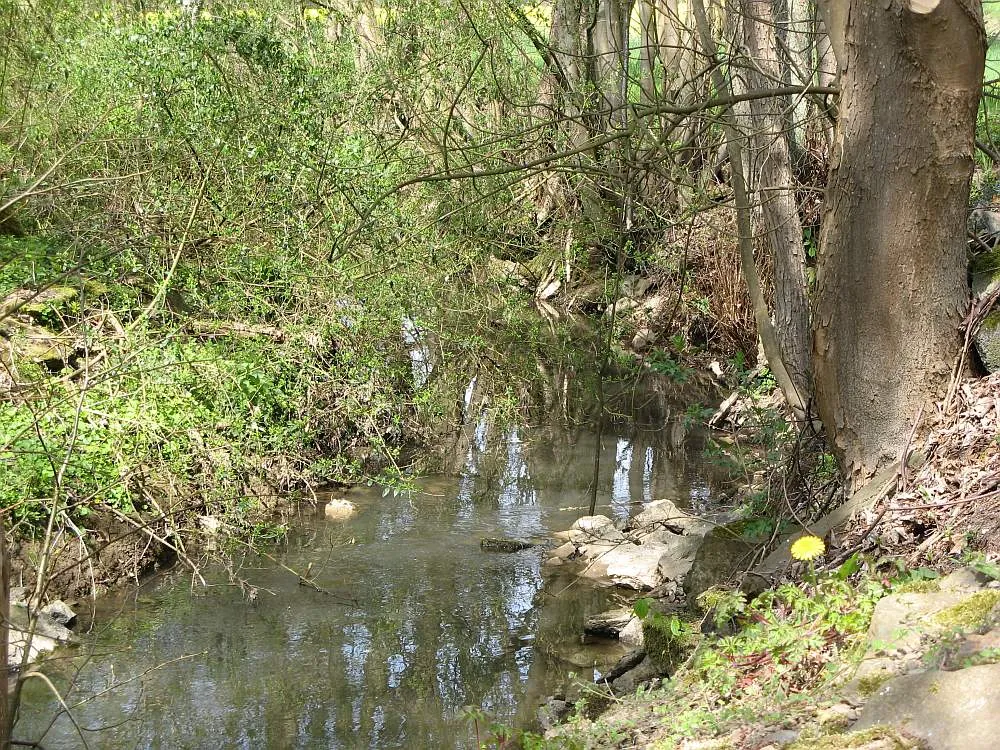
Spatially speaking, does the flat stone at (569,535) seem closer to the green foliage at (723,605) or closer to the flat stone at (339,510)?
the flat stone at (339,510)

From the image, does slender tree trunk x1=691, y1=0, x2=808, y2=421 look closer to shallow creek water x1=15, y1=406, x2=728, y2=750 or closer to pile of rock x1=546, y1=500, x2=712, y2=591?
pile of rock x1=546, y1=500, x2=712, y2=591

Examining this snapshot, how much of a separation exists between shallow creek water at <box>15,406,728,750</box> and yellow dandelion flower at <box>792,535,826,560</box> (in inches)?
58.7

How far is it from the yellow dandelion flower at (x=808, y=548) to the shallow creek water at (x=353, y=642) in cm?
149

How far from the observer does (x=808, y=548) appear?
4.00 metres

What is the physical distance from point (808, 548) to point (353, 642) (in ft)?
11.5

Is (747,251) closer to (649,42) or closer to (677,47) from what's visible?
(677,47)

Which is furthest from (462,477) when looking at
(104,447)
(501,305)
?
(104,447)

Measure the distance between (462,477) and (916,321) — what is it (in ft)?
20.7

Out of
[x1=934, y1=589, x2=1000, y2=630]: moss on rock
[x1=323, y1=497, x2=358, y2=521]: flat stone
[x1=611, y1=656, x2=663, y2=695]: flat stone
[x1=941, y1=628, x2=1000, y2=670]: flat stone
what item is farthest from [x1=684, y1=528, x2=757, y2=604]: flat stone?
[x1=323, y1=497, x2=358, y2=521]: flat stone

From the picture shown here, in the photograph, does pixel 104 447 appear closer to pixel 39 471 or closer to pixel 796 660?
pixel 39 471

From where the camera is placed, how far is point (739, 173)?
5.74m

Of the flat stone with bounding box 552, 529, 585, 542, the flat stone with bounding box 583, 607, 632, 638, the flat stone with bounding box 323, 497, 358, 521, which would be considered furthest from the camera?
the flat stone with bounding box 323, 497, 358, 521

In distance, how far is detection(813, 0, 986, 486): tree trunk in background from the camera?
400 centimetres

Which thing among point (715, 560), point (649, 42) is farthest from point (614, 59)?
point (715, 560)
